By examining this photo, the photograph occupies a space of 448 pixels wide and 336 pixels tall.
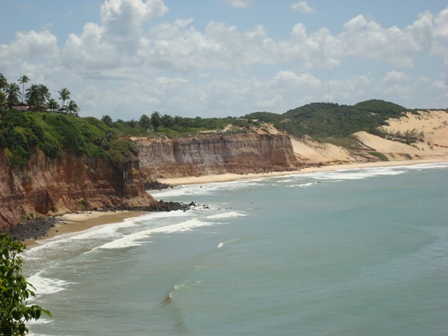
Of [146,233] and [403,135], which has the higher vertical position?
[403,135]

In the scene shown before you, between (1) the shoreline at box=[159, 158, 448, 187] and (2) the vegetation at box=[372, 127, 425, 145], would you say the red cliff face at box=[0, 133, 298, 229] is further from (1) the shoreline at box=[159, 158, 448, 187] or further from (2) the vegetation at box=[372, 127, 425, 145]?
(2) the vegetation at box=[372, 127, 425, 145]

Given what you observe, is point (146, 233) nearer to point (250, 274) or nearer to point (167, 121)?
point (250, 274)

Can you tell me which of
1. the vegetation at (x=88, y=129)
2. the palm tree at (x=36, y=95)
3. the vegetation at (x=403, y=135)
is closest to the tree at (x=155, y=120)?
the vegetation at (x=88, y=129)

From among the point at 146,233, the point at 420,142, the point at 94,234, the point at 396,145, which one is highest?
the point at 420,142

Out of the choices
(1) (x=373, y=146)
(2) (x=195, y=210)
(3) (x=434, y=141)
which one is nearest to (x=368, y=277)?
(2) (x=195, y=210)

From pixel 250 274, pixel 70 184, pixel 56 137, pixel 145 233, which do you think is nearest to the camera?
pixel 250 274

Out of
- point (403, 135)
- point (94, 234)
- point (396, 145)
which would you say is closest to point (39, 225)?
point (94, 234)
